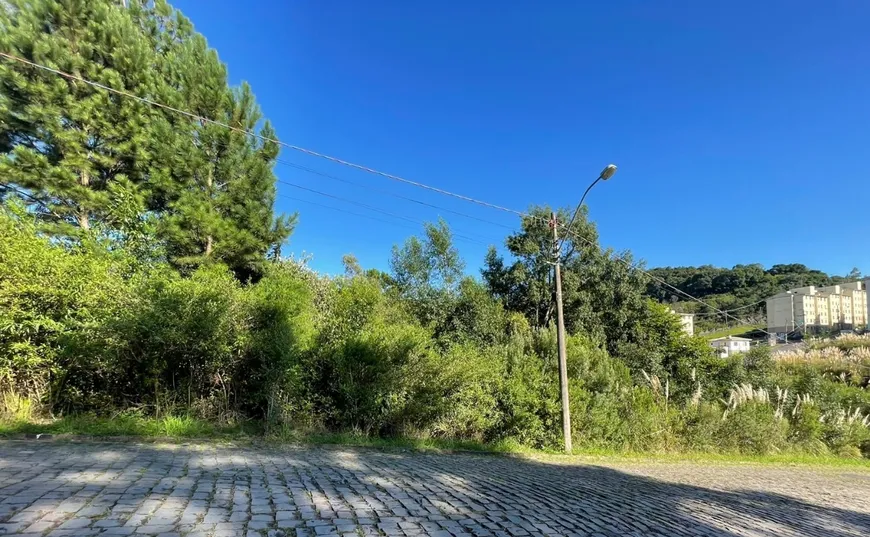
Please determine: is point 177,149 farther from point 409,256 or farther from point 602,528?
point 602,528

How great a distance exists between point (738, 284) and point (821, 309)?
120 ft

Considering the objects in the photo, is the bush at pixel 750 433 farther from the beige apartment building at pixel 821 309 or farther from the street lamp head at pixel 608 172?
the beige apartment building at pixel 821 309

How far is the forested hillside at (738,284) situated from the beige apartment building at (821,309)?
206 cm

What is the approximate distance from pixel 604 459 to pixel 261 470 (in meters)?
9.20

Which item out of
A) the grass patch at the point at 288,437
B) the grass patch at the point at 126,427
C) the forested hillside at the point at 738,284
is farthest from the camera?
the forested hillside at the point at 738,284

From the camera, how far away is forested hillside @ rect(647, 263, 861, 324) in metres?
40.8

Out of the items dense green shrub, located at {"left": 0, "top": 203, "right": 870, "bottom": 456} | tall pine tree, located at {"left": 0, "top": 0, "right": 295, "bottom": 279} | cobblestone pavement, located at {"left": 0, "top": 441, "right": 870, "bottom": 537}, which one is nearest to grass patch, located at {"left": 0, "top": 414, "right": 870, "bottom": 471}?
dense green shrub, located at {"left": 0, "top": 203, "right": 870, "bottom": 456}

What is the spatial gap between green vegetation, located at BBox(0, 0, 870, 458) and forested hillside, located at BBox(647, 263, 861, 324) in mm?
24273

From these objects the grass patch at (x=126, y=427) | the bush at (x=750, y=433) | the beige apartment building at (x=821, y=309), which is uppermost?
the beige apartment building at (x=821, y=309)

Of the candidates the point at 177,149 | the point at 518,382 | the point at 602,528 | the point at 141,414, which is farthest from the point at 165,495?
the point at 177,149

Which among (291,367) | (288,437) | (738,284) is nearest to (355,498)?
(288,437)

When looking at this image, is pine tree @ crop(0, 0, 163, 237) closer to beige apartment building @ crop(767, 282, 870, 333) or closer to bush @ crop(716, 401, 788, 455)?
bush @ crop(716, 401, 788, 455)

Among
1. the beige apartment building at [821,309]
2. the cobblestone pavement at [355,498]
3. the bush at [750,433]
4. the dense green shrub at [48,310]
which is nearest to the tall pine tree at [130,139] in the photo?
the dense green shrub at [48,310]

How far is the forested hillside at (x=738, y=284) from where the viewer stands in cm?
4084
